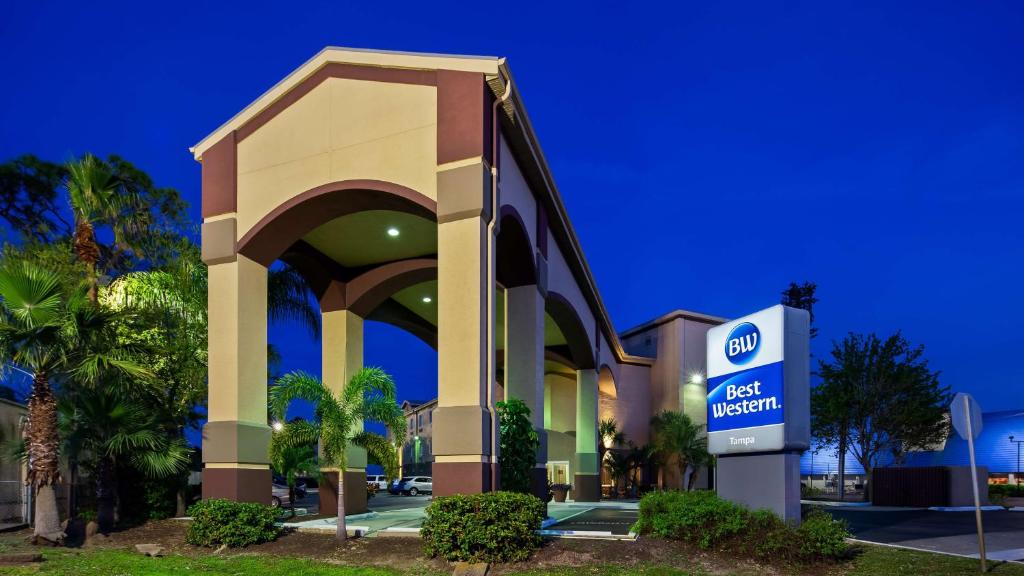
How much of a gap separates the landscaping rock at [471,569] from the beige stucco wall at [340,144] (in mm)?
7135

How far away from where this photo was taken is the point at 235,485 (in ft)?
51.7

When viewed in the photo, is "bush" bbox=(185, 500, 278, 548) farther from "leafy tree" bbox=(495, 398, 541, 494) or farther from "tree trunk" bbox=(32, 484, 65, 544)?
"leafy tree" bbox=(495, 398, 541, 494)

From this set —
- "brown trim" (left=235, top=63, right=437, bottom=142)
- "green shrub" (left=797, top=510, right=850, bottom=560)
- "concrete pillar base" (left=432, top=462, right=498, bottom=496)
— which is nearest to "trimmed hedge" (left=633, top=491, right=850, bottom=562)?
"green shrub" (left=797, top=510, right=850, bottom=560)

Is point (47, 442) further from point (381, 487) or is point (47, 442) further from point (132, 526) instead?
point (381, 487)

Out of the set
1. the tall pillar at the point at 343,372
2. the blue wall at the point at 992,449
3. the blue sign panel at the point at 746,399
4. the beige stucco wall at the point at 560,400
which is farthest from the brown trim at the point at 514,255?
the blue wall at the point at 992,449

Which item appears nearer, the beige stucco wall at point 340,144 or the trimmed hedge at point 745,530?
the trimmed hedge at point 745,530

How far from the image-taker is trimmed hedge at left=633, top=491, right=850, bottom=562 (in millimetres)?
11469

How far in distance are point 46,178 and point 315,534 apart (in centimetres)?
2541

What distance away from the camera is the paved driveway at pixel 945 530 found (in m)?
13.3

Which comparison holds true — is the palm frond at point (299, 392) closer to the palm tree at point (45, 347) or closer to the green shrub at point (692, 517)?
the palm tree at point (45, 347)

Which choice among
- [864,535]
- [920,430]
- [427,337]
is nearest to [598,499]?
[427,337]

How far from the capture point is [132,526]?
1786cm

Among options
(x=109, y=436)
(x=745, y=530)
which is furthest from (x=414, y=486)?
(x=745, y=530)

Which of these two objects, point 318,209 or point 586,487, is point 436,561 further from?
point 586,487
